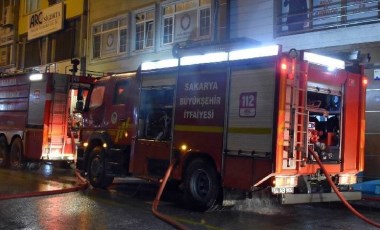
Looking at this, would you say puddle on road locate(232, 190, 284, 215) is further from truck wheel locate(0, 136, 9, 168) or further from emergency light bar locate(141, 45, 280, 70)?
truck wheel locate(0, 136, 9, 168)

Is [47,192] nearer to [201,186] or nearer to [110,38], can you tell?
[201,186]

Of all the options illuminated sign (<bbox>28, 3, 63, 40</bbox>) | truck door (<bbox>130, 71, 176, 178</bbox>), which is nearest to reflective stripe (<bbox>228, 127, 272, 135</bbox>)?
truck door (<bbox>130, 71, 176, 178</bbox>)

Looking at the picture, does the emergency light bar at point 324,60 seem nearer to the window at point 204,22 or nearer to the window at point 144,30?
the window at point 204,22

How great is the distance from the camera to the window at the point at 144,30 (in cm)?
2089

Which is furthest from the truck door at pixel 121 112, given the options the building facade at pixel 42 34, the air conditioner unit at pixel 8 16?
the air conditioner unit at pixel 8 16

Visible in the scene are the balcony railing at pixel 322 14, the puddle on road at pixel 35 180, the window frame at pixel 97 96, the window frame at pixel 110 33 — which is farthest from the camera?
the window frame at pixel 110 33

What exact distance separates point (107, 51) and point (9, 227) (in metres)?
16.7

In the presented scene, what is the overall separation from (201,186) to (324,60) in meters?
3.08

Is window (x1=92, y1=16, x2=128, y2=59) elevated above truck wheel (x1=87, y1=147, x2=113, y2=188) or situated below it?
above

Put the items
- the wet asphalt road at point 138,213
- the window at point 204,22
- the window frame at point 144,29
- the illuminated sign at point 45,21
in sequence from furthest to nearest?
the illuminated sign at point 45,21
the window frame at point 144,29
the window at point 204,22
the wet asphalt road at point 138,213

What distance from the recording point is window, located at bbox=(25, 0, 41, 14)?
28.8m

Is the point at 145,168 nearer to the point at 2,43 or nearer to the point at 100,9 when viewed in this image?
the point at 100,9

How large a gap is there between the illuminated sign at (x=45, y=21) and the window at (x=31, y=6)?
1.62 feet

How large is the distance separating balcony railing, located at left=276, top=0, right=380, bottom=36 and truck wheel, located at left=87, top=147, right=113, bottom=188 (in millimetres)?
6856
